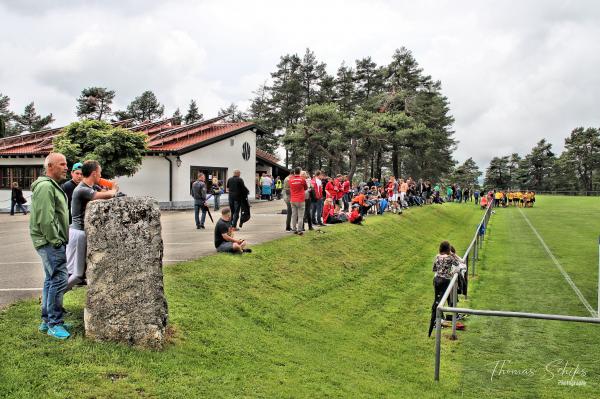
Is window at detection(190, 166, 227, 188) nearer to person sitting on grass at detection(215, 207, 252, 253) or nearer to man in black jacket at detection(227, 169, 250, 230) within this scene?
man in black jacket at detection(227, 169, 250, 230)

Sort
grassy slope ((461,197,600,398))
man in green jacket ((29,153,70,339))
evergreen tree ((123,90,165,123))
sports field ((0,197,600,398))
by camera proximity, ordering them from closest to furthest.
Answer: sports field ((0,197,600,398))
man in green jacket ((29,153,70,339))
grassy slope ((461,197,600,398))
evergreen tree ((123,90,165,123))

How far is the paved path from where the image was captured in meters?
8.62

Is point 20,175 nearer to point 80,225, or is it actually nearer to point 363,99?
point 80,225

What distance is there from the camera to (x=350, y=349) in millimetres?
8867

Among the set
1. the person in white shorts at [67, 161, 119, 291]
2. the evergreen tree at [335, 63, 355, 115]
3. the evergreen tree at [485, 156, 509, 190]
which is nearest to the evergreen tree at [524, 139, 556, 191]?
the evergreen tree at [485, 156, 509, 190]

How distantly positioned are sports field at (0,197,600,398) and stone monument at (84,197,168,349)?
0.72 feet

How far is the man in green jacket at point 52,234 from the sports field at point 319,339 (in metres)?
0.25

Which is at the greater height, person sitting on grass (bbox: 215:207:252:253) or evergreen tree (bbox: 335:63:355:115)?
evergreen tree (bbox: 335:63:355:115)

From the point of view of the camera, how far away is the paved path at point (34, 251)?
862 centimetres

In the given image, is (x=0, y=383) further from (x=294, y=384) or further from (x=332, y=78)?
(x=332, y=78)

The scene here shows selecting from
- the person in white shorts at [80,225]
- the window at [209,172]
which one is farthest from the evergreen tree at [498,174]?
the person in white shorts at [80,225]

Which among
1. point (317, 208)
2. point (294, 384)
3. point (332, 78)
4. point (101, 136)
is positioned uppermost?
point (332, 78)

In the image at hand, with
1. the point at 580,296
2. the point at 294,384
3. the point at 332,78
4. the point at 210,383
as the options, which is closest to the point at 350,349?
the point at 294,384

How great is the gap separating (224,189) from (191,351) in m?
26.6
